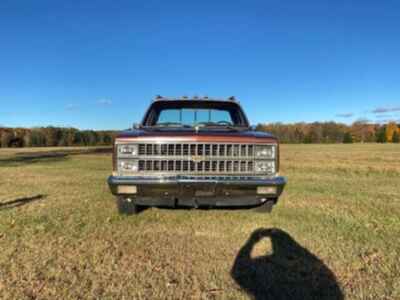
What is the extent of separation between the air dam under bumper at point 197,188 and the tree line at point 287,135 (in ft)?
216

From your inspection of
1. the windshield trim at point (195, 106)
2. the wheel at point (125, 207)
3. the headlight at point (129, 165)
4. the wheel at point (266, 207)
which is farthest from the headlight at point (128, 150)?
the wheel at point (266, 207)

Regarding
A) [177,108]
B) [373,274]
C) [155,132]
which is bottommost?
[373,274]

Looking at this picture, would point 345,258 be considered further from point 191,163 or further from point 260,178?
point 191,163

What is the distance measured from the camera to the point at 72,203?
239 inches

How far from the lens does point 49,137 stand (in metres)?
72.3

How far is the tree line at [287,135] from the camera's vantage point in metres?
70.9

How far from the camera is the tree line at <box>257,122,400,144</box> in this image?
263ft

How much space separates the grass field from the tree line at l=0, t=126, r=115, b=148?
7098 centimetres

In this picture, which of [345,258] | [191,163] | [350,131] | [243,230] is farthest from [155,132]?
[350,131]

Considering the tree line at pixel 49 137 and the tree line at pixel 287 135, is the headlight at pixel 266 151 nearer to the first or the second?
the tree line at pixel 287 135

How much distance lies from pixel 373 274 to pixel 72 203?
549 centimetres

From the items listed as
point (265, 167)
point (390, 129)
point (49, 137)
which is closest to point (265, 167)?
point (265, 167)

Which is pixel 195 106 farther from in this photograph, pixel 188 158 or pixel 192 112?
pixel 188 158

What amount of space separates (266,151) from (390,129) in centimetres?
10311
